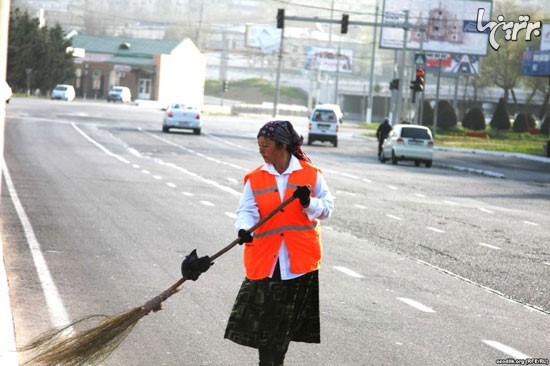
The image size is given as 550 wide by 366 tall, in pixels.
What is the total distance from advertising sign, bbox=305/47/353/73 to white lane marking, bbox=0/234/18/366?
149837mm

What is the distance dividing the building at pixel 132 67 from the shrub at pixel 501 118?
55.2 meters

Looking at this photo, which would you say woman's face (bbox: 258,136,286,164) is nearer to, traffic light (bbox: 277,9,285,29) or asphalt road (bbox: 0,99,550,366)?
asphalt road (bbox: 0,99,550,366)

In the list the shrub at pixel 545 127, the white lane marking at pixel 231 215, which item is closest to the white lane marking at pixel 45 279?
the white lane marking at pixel 231 215

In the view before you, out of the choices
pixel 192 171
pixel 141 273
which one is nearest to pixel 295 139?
pixel 141 273

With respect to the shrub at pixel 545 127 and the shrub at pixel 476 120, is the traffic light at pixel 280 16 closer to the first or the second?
the shrub at pixel 545 127

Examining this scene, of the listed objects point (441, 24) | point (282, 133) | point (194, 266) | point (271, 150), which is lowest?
point (194, 266)

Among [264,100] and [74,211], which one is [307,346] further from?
[264,100]

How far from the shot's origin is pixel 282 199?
7398 mm

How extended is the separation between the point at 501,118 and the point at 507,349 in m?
82.7

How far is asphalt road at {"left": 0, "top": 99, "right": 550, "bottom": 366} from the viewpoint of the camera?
9.74 meters

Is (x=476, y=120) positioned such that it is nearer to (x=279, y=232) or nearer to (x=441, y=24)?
(x=441, y=24)

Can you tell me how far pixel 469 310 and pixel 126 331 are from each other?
16.6 feet

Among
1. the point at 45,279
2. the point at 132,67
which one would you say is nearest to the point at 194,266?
the point at 45,279

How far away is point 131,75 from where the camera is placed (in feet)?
461
